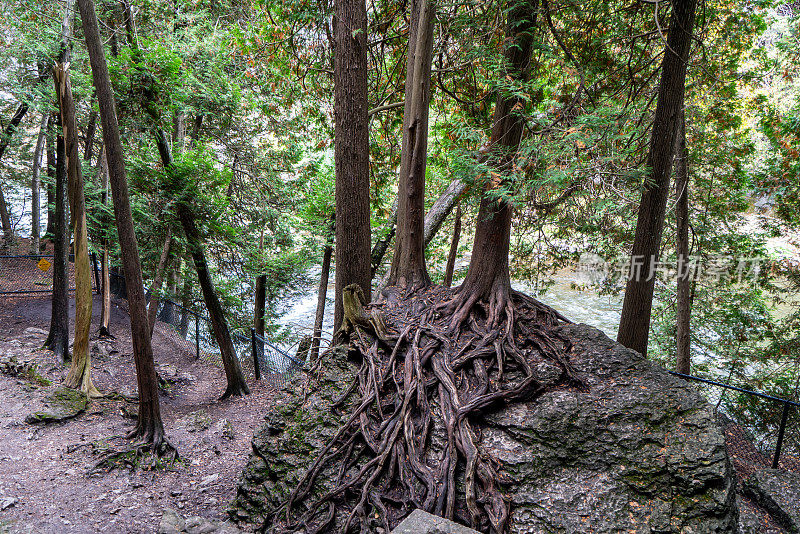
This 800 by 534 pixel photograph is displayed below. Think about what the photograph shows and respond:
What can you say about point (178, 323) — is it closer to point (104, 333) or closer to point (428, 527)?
point (104, 333)

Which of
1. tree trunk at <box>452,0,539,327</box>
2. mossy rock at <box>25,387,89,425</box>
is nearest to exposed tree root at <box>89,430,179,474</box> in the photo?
mossy rock at <box>25,387,89,425</box>

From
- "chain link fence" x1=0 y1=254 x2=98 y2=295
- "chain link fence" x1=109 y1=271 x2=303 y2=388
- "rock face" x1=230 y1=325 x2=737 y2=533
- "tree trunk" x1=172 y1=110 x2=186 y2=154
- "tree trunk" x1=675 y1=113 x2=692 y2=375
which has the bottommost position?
"chain link fence" x1=109 y1=271 x2=303 y2=388

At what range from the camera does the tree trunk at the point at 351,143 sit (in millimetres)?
5004

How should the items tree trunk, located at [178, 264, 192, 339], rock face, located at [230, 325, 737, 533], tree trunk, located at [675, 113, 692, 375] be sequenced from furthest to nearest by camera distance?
tree trunk, located at [178, 264, 192, 339], tree trunk, located at [675, 113, 692, 375], rock face, located at [230, 325, 737, 533]

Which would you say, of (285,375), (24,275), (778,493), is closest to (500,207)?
(778,493)

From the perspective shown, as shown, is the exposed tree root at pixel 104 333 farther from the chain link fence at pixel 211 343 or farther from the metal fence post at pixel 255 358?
the metal fence post at pixel 255 358

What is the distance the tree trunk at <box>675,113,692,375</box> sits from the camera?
22.0 ft

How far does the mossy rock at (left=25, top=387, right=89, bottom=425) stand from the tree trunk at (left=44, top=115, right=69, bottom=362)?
187cm

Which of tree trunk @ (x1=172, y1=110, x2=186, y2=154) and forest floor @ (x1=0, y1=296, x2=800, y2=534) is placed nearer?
forest floor @ (x1=0, y1=296, x2=800, y2=534)

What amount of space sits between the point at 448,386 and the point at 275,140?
11.2 meters

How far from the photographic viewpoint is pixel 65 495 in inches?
186

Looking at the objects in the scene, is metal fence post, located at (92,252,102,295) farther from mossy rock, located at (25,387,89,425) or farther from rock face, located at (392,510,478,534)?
rock face, located at (392,510,478,534)

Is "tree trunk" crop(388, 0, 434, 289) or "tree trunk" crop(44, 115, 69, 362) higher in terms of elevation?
"tree trunk" crop(388, 0, 434, 289)

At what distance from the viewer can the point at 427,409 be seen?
3.79m
